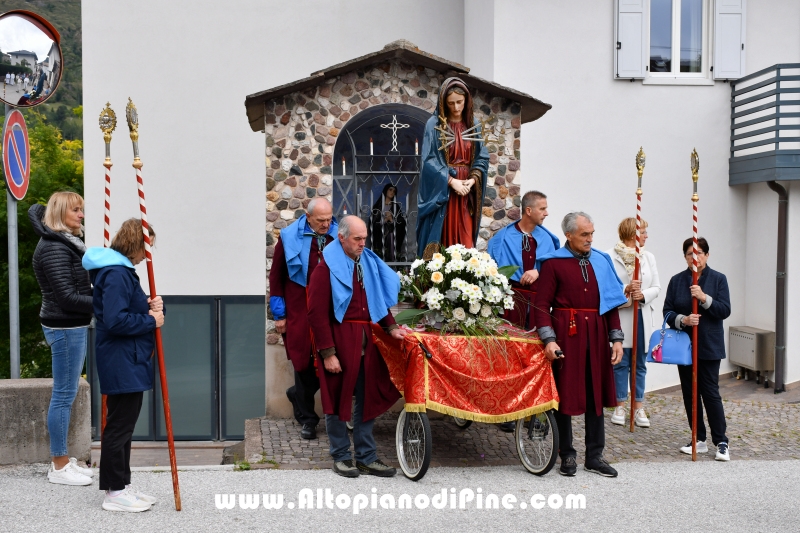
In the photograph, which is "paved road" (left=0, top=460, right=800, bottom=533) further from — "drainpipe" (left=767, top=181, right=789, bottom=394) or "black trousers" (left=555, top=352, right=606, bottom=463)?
"drainpipe" (left=767, top=181, right=789, bottom=394)

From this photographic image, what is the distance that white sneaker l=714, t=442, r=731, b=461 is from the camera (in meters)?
7.01

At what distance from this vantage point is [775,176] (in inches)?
445

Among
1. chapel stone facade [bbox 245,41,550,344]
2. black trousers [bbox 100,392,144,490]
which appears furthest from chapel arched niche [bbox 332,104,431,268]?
black trousers [bbox 100,392,144,490]

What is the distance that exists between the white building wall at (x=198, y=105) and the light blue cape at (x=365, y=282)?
7245 millimetres

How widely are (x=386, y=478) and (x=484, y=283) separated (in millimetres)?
1531

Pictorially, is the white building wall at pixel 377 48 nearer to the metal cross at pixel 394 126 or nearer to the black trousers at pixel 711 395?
the metal cross at pixel 394 126

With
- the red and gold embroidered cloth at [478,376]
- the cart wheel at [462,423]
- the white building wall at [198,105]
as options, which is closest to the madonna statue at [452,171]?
the cart wheel at [462,423]

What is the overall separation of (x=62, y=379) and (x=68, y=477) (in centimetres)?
65

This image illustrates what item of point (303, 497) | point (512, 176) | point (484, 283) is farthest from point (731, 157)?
point (303, 497)

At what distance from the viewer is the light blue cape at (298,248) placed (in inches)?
287

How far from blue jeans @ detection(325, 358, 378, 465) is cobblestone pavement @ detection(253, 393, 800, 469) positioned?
358mm

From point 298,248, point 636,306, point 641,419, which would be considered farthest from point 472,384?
point 641,419

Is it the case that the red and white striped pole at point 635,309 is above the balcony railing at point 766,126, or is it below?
below

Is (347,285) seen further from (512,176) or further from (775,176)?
(775,176)
